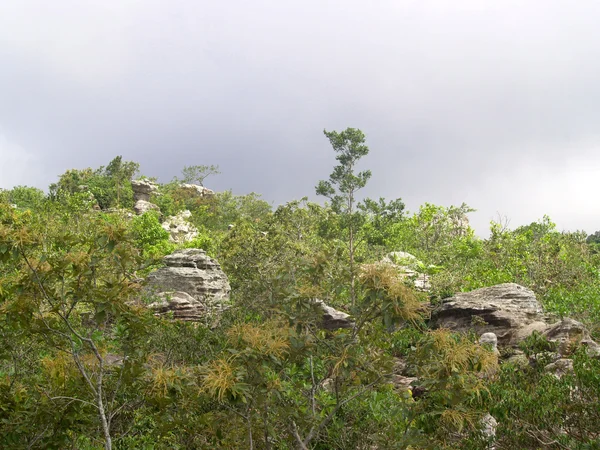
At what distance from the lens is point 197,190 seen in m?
57.1

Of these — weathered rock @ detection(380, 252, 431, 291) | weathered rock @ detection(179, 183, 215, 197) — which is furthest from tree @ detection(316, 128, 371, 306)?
weathered rock @ detection(179, 183, 215, 197)

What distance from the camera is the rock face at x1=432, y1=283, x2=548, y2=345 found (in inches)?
446

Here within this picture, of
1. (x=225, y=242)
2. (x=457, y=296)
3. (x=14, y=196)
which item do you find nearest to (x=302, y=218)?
(x=225, y=242)

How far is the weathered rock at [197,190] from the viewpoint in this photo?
55.8 m

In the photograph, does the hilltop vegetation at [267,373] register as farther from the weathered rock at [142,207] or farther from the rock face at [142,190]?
the rock face at [142,190]

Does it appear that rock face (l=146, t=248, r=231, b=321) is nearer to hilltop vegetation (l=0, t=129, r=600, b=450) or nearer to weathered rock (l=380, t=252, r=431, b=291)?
weathered rock (l=380, t=252, r=431, b=291)

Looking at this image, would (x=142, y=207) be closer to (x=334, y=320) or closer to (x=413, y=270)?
(x=413, y=270)

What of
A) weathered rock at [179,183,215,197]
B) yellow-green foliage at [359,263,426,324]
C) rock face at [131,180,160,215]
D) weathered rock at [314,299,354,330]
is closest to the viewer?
yellow-green foliage at [359,263,426,324]

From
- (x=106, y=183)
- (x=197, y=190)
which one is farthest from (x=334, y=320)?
(x=197, y=190)

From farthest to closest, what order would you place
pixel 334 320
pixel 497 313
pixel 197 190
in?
pixel 197 190
pixel 334 320
pixel 497 313

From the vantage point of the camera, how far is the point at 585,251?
77.5 ft

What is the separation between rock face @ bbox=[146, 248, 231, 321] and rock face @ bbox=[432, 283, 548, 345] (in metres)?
6.14

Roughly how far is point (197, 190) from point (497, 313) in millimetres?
48586

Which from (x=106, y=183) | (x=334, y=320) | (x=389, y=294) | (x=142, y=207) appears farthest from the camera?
(x=106, y=183)
